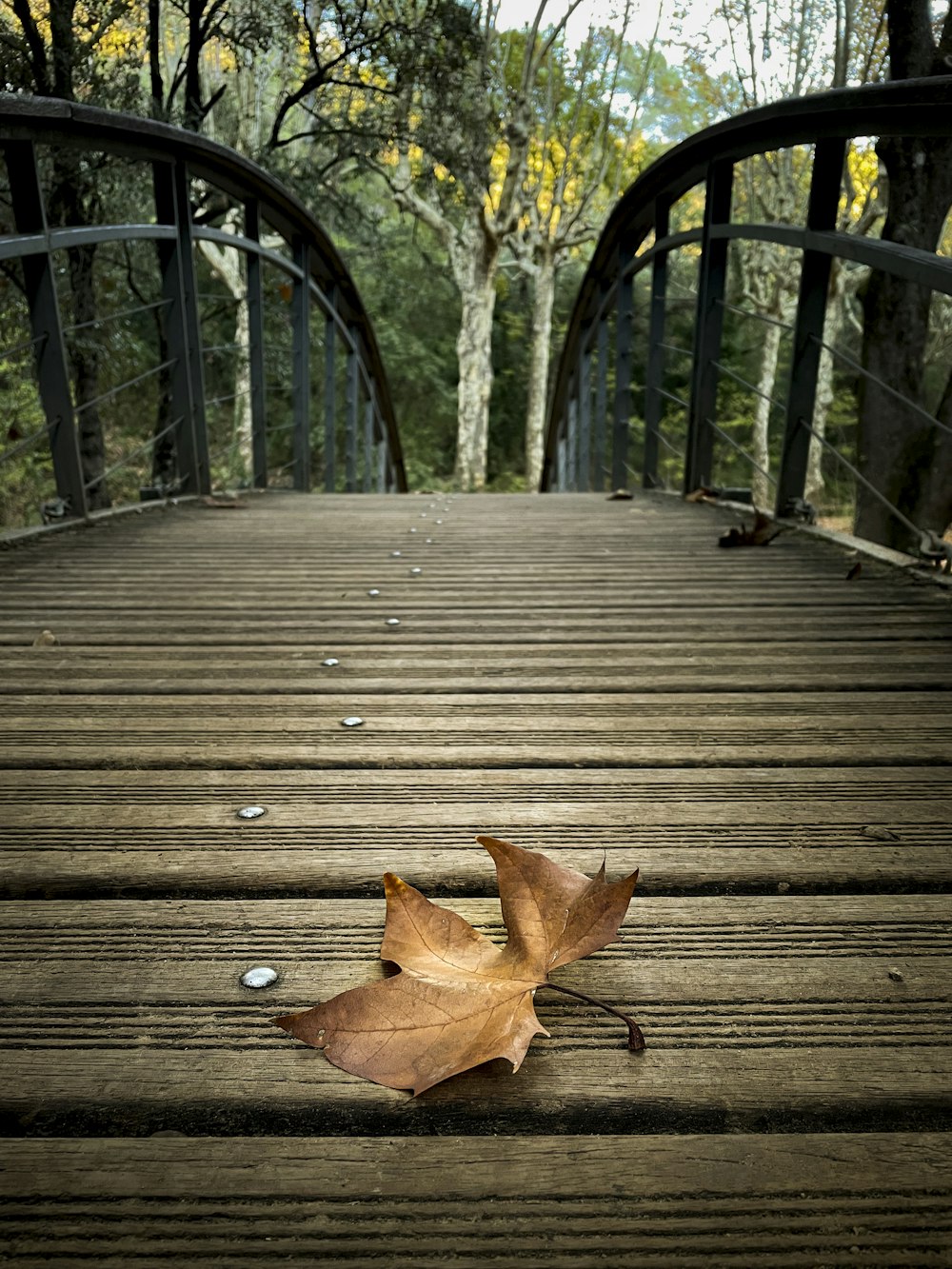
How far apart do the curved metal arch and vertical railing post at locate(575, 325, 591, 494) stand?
61 centimetres

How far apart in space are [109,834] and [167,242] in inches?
133

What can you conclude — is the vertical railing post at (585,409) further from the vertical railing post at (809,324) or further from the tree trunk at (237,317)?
the tree trunk at (237,317)

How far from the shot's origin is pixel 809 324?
9.52 feet

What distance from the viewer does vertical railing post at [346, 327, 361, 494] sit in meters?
7.20

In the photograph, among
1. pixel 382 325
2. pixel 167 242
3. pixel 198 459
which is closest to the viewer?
pixel 167 242

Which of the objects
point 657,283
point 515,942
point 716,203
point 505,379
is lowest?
point 505,379

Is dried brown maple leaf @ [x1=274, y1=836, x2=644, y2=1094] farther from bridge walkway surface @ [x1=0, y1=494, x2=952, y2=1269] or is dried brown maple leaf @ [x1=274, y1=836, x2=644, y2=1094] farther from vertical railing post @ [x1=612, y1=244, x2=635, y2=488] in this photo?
vertical railing post @ [x1=612, y1=244, x2=635, y2=488]

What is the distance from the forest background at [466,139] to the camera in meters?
5.63

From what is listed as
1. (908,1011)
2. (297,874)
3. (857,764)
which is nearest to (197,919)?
(297,874)

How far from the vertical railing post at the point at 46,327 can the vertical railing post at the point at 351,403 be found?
4.29 metres

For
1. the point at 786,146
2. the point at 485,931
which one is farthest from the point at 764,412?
the point at 485,931

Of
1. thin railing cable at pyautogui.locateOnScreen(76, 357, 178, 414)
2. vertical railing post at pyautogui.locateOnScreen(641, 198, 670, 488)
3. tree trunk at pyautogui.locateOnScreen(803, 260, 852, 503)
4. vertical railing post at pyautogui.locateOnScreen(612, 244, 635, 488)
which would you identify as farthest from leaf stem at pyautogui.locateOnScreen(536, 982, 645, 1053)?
tree trunk at pyautogui.locateOnScreen(803, 260, 852, 503)

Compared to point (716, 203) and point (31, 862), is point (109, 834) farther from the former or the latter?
point (716, 203)

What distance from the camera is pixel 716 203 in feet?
12.7
